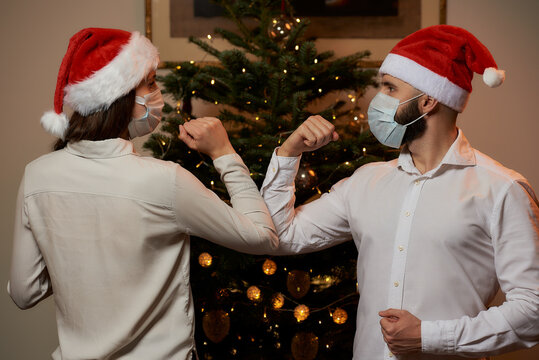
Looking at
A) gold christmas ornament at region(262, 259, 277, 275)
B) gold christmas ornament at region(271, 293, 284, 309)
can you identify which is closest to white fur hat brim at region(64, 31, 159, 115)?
gold christmas ornament at region(262, 259, 277, 275)

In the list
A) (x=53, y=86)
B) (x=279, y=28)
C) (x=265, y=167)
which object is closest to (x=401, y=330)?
(x=265, y=167)

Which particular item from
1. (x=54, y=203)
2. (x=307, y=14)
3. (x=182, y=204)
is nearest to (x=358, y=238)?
(x=182, y=204)

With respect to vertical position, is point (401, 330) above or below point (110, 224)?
below

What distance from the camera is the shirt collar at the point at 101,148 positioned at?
4.73 ft

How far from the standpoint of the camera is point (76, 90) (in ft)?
4.85

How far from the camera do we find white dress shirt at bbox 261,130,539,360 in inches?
59.0

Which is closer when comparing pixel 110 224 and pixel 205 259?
pixel 110 224

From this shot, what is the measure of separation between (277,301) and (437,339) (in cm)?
79

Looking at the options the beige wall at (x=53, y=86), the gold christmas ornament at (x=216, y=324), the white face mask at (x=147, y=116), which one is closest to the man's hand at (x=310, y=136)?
the white face mask at (x=147, y=116)

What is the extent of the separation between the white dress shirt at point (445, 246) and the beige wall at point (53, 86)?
1278mm

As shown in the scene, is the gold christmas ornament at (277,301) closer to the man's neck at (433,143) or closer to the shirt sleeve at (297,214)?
the shirt sleeve at (297,214)

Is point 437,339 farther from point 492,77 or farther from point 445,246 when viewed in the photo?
point 492,77

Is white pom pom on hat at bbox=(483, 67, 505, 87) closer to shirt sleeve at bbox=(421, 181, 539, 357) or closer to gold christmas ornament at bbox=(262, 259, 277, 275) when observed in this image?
shirt sleeve at bbox=(421, 181, 539, 357)

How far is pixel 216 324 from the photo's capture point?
7.22 feet
